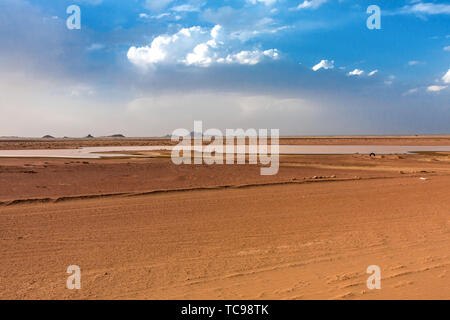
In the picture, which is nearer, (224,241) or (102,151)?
(224,241)

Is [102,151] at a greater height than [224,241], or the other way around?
[102,151]

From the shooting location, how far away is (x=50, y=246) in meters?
7.45

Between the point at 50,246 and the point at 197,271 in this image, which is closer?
the point at 197,271

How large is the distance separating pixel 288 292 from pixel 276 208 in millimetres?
6177

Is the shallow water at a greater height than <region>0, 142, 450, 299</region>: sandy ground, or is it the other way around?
the shallow water

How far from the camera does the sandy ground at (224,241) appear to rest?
5.48m

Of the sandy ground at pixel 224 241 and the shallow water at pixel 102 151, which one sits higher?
the shallow water at pixel 102 151

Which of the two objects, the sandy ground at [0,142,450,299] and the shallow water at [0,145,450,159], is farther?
the shallow water at [0,145,450,159]

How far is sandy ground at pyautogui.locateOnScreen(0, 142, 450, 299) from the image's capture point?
18.0 ft

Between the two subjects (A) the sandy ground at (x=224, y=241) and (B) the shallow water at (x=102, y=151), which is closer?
(A) the sandy ground at (x=224, y=241)

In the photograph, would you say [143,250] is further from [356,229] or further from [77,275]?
[356,229]

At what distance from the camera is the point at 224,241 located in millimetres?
7906
